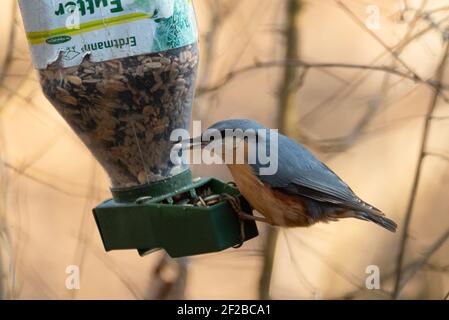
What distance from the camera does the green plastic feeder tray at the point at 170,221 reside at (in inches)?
104

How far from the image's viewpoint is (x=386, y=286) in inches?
171

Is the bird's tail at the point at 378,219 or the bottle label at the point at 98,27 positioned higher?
the bottle label at the point at 98,27

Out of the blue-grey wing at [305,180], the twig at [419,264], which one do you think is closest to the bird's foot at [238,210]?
the blue-grey wing at [305,180]

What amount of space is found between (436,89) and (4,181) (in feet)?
7.05

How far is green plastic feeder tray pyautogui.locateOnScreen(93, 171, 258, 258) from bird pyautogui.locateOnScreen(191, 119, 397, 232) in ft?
0.22

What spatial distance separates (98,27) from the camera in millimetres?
2572

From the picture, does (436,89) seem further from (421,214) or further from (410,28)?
(421,214)

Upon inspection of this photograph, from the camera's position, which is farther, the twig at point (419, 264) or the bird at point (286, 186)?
the twig at point (419, 264)

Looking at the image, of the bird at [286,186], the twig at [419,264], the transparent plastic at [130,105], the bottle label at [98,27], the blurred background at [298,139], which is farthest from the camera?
the blurred background at [298,139]

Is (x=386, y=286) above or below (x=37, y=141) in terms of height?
below

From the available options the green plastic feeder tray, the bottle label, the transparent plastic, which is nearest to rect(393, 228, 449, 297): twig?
the green plastic feeder tray

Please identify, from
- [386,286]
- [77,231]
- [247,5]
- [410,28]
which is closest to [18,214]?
[77,231]

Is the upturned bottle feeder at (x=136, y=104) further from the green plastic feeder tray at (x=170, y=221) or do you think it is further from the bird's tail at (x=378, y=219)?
the bird's tail at (x=378, y=219)

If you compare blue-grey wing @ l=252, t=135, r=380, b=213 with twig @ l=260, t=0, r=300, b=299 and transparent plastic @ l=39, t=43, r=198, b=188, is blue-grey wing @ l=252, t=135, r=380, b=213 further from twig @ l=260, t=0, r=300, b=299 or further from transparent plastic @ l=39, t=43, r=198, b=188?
twig @ l=260, t=0, r=300, b=299
